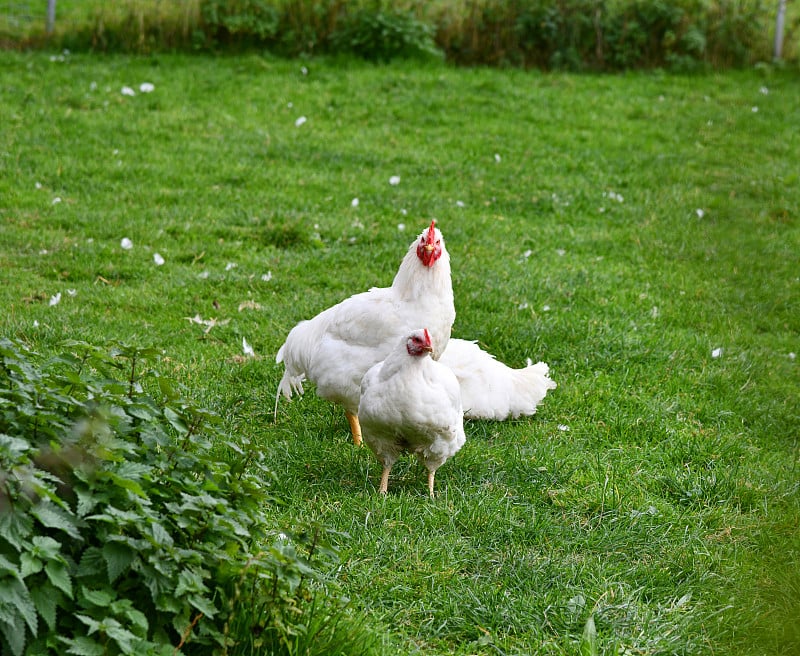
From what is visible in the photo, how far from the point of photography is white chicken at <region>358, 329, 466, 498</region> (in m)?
4.44

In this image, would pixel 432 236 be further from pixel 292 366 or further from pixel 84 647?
pixel 84 647

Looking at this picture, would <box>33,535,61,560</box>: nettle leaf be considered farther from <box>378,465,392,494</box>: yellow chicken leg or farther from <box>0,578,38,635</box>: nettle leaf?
<box>378,465,392,494</box>: yellow chicken leg

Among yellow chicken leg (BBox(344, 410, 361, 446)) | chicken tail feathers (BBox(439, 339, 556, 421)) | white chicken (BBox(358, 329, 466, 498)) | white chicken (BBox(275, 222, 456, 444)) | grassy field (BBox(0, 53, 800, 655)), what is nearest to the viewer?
grassy field (BBox(0, 53, 800, 655))

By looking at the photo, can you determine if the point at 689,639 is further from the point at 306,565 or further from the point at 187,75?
the point at 187,75

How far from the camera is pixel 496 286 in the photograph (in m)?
7.32

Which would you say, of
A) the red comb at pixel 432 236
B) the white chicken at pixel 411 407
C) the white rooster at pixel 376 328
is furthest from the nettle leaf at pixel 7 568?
the red comb at pixel 432 236

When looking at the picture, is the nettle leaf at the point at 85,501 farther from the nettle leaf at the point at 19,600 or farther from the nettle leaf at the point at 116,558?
the nettle leaf at the point at 19,600

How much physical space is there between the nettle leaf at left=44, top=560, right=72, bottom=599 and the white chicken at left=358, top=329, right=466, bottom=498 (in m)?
2.02

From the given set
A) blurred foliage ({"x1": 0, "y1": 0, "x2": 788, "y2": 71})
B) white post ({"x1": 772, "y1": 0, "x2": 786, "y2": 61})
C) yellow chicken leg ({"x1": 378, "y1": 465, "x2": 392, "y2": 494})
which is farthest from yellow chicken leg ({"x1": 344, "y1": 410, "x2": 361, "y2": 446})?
white post ({"x1": 772, "y1": 0, "x2": 786, "y2": 61})

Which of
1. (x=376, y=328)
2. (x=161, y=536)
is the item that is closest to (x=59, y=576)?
(x=161, y=536)

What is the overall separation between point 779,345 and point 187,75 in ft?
26.1

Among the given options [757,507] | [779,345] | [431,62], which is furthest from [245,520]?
[431,62]

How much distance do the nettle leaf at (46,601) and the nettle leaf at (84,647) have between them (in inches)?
2.6

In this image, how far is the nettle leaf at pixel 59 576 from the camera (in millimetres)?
2596
